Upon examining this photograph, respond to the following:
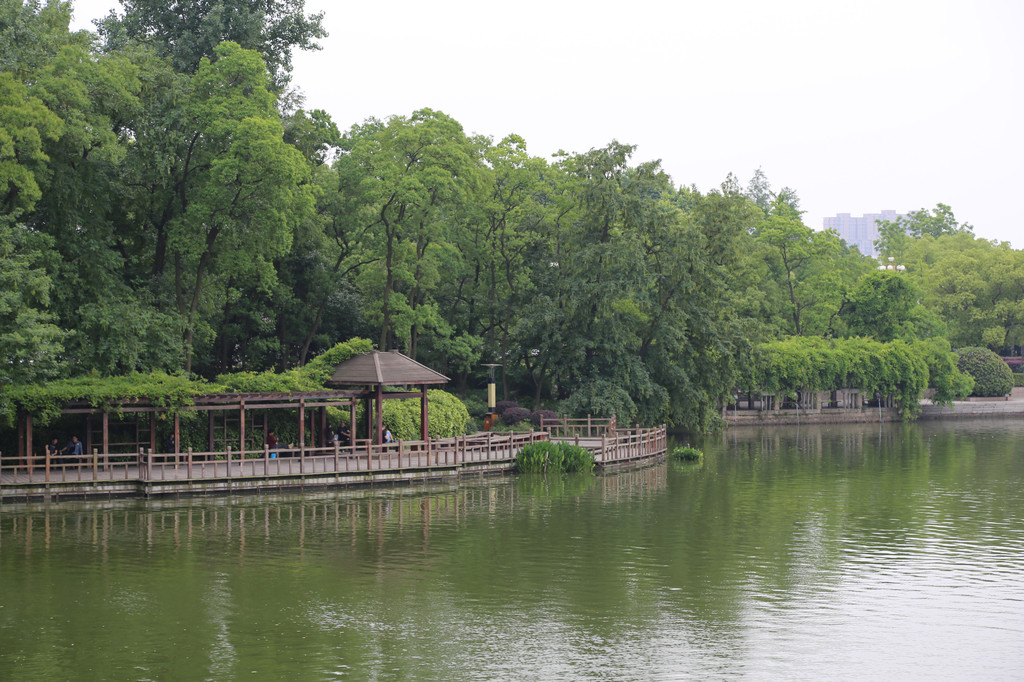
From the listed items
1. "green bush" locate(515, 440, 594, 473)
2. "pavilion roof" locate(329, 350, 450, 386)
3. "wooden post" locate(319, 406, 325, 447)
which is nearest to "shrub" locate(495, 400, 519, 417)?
"green bush" locate(515, 440, 594, 473)

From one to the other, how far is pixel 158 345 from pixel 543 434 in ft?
60.5

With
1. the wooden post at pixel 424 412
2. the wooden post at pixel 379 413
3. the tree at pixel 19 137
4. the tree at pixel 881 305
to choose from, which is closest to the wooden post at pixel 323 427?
the wooden post at pixel 379 413

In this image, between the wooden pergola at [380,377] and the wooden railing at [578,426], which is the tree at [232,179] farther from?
the wooden railing at [578,426]

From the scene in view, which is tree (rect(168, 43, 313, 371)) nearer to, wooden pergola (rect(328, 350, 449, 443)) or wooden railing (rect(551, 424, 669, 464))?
wooden pergola (rect(328, 350, 449, 443))

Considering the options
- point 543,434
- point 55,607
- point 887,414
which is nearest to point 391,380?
point 543,434

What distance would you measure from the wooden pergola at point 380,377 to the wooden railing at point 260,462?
46.8 inches

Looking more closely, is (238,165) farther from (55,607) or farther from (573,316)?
(55,607)

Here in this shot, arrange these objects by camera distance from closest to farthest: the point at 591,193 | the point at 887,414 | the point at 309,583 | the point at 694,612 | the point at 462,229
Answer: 1. the point at 694,612
2. the point at 309,583
3. the point at 591,193
4. the point at 462,229
5. the point at 887,414

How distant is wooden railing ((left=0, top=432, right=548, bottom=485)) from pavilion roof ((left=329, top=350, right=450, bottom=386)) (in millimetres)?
2624

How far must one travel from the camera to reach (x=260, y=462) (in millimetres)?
44062

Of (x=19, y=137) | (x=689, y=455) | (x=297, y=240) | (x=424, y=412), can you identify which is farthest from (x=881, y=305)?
(x=19, y=137)

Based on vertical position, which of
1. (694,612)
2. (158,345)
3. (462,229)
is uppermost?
(462,229)

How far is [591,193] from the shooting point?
210ft

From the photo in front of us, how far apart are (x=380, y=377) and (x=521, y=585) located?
20507 mm
